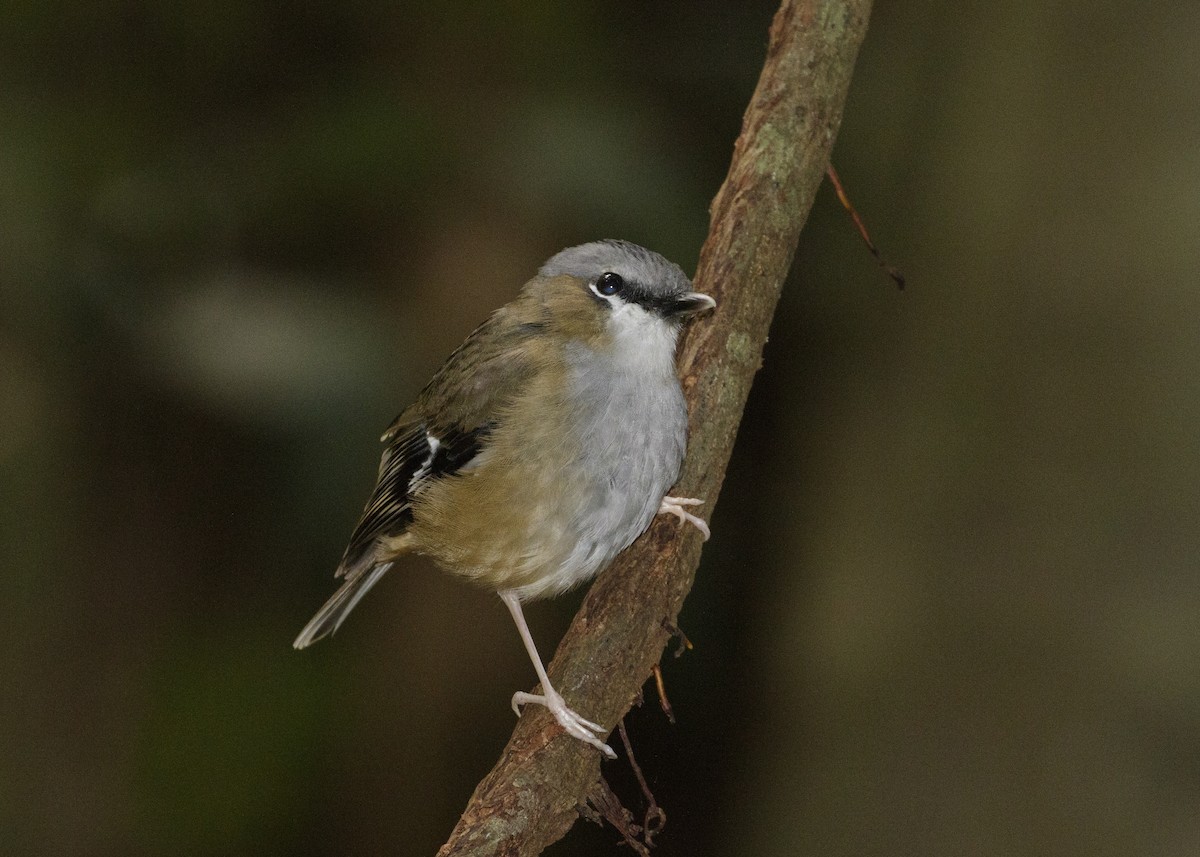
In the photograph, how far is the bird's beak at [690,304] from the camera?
3.21m

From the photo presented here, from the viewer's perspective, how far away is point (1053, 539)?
11.9ft

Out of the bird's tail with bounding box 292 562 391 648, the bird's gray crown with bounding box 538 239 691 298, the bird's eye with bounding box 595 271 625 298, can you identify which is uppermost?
the bird's gray crown with bounding box 538 239 691 298

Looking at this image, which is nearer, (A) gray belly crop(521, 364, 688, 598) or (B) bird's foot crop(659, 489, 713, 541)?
(A) gray belly crop(521, 364, 688, 598)

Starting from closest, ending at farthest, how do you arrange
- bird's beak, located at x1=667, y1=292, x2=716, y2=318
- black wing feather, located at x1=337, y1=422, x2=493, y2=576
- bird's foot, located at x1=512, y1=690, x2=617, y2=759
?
bird's foot, located at x1=512, y1=690, x2=617, y2=759 < bird's beak, located at x1=667, y1=292, x2=716, y2=318 < black wing feather, located at x1=337, y1=422, x2=493, y2=576

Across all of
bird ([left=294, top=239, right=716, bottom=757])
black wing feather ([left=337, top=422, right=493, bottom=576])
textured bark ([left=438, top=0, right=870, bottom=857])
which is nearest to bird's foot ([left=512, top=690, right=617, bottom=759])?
bird ([left=294, top=239, right=716, bottom=757])

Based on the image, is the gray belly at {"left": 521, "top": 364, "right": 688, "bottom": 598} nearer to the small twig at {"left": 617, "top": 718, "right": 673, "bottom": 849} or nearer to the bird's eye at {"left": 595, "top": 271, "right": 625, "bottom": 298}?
the bird's eye at {"left": 595, "top": 271, "right": 625, "bottom": 298}

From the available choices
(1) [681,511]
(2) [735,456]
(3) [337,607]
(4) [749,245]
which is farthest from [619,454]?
(2) [735,456]

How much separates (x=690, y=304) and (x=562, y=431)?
50 centimetres

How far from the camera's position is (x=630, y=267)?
131 inches

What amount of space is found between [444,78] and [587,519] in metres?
2.40

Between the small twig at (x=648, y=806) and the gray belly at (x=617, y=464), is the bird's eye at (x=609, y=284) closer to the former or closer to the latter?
the gray belly at (x=617, y=464)

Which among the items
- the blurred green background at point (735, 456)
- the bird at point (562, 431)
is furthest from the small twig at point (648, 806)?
the blurred green background at point (735, 456)

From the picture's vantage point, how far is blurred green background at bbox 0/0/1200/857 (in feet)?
11.7

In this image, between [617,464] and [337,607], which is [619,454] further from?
[337,607]
